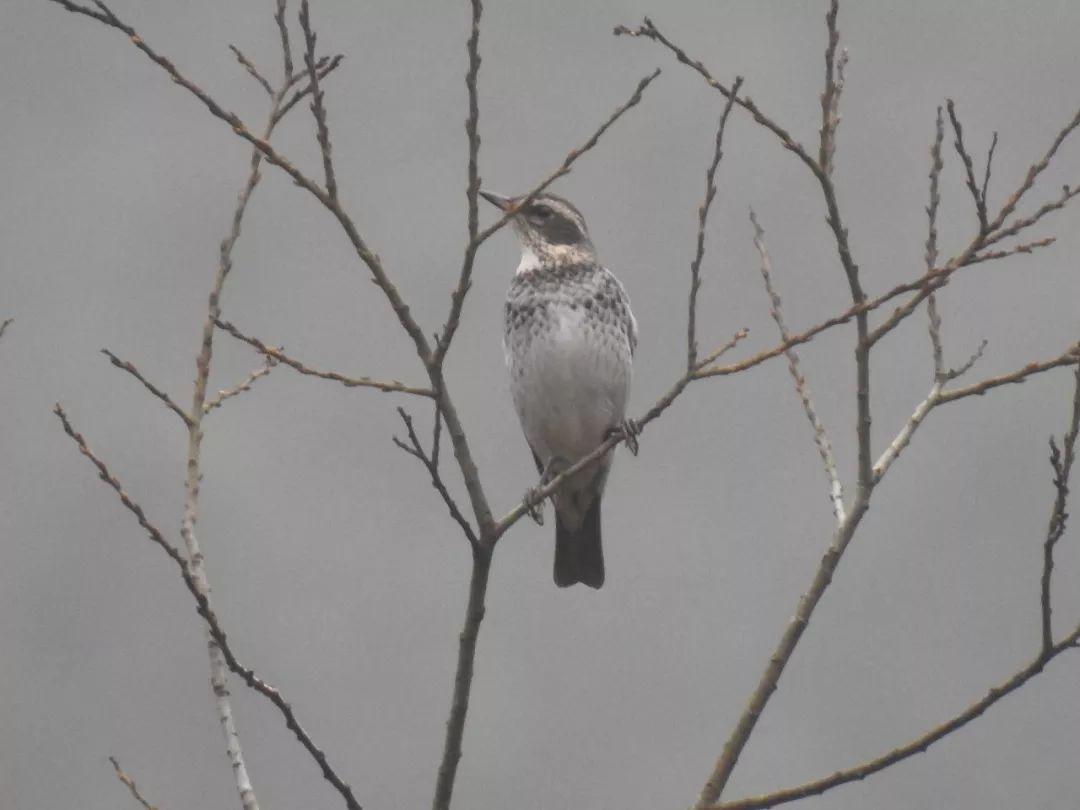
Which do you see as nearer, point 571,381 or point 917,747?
point 917,747

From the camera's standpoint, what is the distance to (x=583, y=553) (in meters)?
6.43

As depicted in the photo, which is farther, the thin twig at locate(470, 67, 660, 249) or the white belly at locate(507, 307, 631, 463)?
the white belly at locate(507, 307, 631, 463)

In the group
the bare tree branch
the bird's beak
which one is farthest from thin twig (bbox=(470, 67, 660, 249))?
the bird's beak

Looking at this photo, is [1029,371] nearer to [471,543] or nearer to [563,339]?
[471,543]

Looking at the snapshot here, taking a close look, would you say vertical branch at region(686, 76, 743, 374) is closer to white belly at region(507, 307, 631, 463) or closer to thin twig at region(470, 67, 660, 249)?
thin twig at region(470, 67, 660, 249)

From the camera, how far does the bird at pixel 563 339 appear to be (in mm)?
5645

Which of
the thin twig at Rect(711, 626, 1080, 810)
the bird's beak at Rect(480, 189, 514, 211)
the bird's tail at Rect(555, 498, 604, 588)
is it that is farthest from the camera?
the bird's tail at Rect(555, 498, 604, 588)

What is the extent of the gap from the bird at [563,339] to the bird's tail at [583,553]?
0.31m

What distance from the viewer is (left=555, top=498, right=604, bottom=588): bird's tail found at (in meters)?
6.42

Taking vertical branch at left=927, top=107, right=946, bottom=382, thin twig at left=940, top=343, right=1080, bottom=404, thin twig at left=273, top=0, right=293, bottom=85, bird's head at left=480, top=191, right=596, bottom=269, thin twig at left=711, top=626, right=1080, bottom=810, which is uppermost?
bird's head at left=480, top=191, right=596, bottom=269

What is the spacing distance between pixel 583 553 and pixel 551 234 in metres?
1.37

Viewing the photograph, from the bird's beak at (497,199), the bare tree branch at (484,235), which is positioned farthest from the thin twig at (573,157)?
the bird's beak at (497,199)

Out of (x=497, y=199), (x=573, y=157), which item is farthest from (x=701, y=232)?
(x=497, y=199)

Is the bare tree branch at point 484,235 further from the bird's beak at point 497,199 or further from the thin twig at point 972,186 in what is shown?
Answer: the bird's beak at point 497,199
